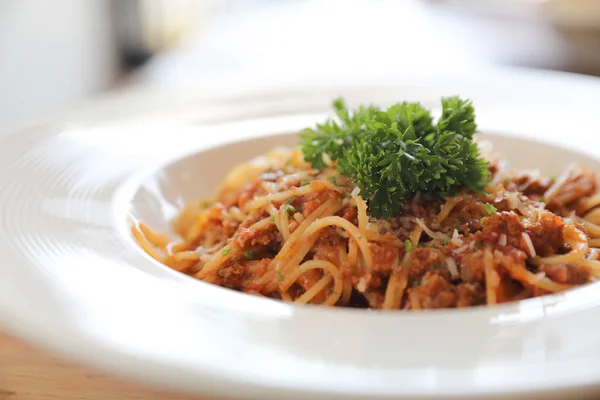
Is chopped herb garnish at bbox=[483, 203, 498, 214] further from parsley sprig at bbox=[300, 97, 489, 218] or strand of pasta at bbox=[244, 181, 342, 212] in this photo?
strand of pasta at bbox=[244, 181, 342, 212]

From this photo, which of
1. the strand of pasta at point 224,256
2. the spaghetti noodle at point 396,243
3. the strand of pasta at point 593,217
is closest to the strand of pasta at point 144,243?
the spaghetti noodle at point 396,243

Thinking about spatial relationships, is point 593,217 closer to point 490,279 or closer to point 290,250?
point 490,279

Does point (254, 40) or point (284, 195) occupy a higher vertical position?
point (254, 40)

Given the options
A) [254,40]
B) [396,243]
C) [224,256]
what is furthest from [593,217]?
[254,40]

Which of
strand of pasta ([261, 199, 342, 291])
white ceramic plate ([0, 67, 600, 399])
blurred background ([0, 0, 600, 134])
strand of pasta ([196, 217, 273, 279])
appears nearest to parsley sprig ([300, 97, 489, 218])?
strand of pasta ([261, 199, 342, 291])

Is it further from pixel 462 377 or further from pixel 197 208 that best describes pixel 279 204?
pixel 462 377

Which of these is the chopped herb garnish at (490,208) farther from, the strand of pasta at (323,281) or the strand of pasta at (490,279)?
the strand of pasta at (323,281)

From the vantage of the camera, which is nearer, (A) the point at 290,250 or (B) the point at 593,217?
(A) the point at 290,250
